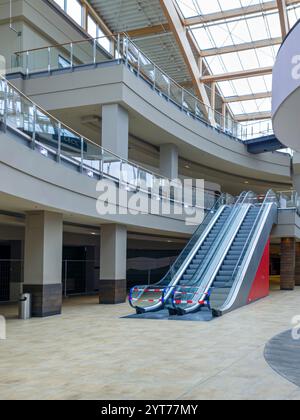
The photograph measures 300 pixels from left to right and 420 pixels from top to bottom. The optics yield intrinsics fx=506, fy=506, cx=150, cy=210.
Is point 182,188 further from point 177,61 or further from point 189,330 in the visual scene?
point 177,61

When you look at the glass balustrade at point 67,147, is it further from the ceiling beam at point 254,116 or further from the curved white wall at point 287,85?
the ceiling beam at point 254,116

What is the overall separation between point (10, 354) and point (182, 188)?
14204mm

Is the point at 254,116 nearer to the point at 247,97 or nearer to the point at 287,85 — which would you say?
the point at 247,97

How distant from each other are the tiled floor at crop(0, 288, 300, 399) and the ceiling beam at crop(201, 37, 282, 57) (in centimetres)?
2435

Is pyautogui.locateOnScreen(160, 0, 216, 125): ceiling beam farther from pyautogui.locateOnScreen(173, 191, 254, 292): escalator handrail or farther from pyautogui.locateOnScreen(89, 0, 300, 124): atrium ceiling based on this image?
pyautogui.locateOnScreen(173, 191, 254, 292): escalator handrail

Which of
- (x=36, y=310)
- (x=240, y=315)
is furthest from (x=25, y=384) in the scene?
(x=240, y=315)

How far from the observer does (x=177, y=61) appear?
35.2m

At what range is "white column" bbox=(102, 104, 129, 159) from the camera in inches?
757

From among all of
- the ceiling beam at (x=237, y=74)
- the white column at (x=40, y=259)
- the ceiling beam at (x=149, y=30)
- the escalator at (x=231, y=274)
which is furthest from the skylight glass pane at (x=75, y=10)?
the white column at (x=40, y=259)

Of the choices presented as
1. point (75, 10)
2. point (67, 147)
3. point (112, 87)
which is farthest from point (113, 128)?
point (75, 10)

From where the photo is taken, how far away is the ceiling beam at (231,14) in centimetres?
3073

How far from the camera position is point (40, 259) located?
1436cm

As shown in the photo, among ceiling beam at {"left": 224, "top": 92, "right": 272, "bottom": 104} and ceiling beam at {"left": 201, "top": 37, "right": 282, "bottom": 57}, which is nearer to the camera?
ceiling beam at {"left": 201, "top": 37, "right": 282, "bottom": 57}

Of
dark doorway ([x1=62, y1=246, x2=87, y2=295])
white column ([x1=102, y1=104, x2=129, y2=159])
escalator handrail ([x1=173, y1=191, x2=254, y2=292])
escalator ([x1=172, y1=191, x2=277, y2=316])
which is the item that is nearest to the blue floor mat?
escalator ([x1=172, y1=191, x2=277, y2=316])
